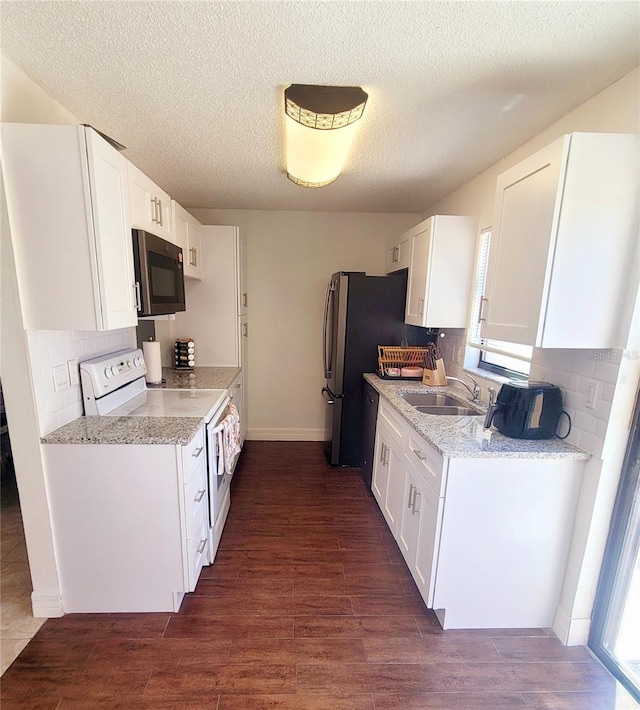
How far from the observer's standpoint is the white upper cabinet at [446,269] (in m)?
2.36

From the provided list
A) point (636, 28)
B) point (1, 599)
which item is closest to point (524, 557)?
point (636, 28)

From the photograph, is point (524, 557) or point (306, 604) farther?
point (306, 604)

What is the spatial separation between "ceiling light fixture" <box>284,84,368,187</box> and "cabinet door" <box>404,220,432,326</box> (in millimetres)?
887

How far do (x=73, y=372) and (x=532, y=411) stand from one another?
7.59ft

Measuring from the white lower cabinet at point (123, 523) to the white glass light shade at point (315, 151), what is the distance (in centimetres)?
169

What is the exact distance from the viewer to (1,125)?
1248 mm

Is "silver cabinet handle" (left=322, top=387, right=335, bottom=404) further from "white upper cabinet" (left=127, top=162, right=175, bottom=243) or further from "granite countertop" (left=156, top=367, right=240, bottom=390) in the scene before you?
"white upper cabinet" (left=127, top=162, right=175, bottom=243)

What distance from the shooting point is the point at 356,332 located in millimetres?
2871

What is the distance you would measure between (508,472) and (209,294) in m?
2.70

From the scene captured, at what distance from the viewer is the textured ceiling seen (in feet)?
3.50

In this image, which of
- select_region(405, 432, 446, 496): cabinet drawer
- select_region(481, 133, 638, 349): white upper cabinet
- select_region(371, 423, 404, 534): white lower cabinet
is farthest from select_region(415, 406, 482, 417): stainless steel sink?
select_region(481, 133, 638, 349): white upper cabinet

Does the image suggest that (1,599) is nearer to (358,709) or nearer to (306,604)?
(306,604)

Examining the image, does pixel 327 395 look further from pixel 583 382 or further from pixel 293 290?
pixel 583 382

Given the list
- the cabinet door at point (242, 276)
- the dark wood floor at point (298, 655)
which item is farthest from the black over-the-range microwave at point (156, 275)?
the dark wood floor at point (298, 655)
